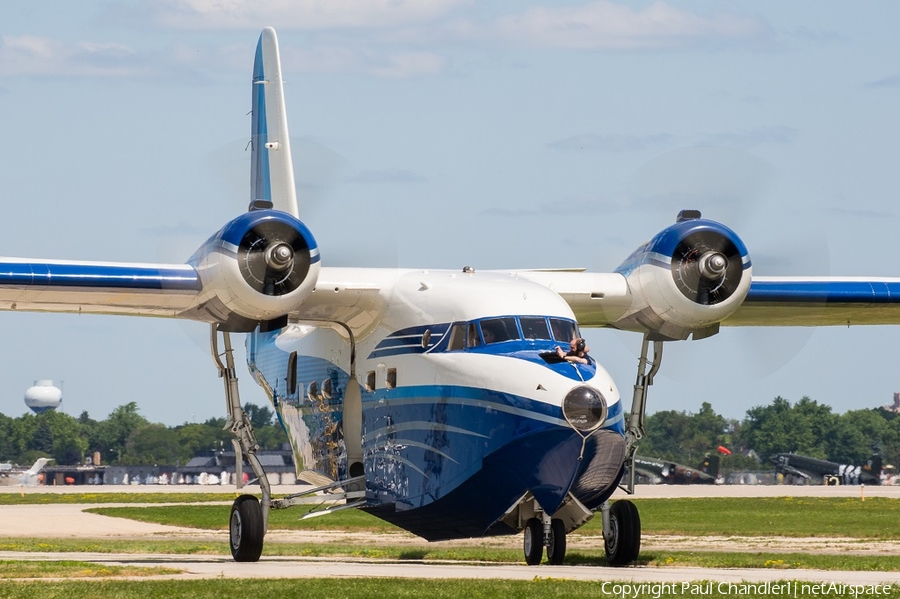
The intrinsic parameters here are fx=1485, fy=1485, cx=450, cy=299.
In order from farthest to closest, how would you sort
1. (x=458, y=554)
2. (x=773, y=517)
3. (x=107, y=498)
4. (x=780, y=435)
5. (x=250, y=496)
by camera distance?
(x=780, y=435) < (x=107, y=498) < (x=773, y=517) < (x=458, y=554) < (x=250, y=496)

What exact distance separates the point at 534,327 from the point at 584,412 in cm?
188

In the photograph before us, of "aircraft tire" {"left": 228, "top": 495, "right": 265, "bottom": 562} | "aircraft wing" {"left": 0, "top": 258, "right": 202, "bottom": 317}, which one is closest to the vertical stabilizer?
"aircraft wing" {"left": 0, "top": 258, "right": 202, "bottom": 317}

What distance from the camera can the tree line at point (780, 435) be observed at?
115 meters

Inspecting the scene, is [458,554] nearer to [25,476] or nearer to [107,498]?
[107,498]

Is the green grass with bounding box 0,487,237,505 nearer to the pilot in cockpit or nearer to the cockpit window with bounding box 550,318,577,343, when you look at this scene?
the cockpit window with bounding box 550,318,577,343

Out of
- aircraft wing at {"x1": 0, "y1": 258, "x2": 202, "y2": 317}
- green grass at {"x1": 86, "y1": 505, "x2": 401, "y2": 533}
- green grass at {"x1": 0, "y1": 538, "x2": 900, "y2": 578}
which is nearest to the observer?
aircraft wing at {"x1": 0, "y1": 258, "x2": 202, "y2": 317}

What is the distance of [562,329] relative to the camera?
2019 cm

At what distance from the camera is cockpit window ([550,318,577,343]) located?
20.1 metres

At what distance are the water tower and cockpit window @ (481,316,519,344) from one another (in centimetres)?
12940

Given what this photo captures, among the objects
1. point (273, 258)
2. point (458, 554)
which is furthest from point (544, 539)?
point (458, 554)

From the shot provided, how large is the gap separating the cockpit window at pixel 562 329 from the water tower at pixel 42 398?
5102 inches

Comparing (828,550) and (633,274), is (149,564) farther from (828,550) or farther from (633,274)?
(828,550)

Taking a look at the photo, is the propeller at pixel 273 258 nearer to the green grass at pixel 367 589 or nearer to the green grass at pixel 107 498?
the green grass at pixel 367 589

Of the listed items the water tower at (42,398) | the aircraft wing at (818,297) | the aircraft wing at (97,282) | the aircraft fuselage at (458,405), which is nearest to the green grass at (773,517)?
the aircraft wing at (818,297)
